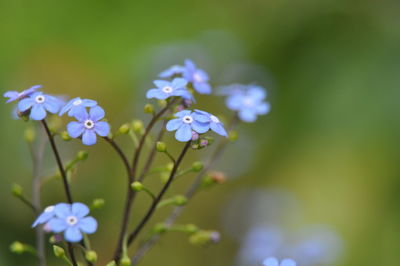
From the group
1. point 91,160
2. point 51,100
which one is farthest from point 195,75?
point 91,160

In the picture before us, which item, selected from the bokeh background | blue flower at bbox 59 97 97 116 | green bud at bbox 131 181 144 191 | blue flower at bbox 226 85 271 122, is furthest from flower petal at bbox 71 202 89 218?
the bokeh background

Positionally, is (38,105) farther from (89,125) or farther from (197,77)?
(197,77)

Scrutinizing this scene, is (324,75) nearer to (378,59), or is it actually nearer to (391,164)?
(378,59)

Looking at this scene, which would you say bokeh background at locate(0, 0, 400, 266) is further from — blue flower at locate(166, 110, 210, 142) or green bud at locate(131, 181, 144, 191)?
blue flower at locate(166, 110, 210, 142)

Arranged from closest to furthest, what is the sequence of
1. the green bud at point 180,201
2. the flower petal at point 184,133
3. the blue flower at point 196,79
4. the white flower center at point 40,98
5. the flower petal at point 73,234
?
the flower petal at point 73,234, the flower petal at point 184,133, the white flower center at point 40,98, the green bud at point 180,201, the blue flower at point 196,79

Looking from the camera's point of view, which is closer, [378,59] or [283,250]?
[283,250]

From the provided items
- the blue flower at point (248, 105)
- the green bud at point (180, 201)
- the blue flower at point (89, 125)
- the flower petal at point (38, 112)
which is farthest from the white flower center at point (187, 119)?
the blue flower at point (248, 105)

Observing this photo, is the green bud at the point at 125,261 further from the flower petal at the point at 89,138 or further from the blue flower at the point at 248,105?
the blue flower at the point at 248,105
